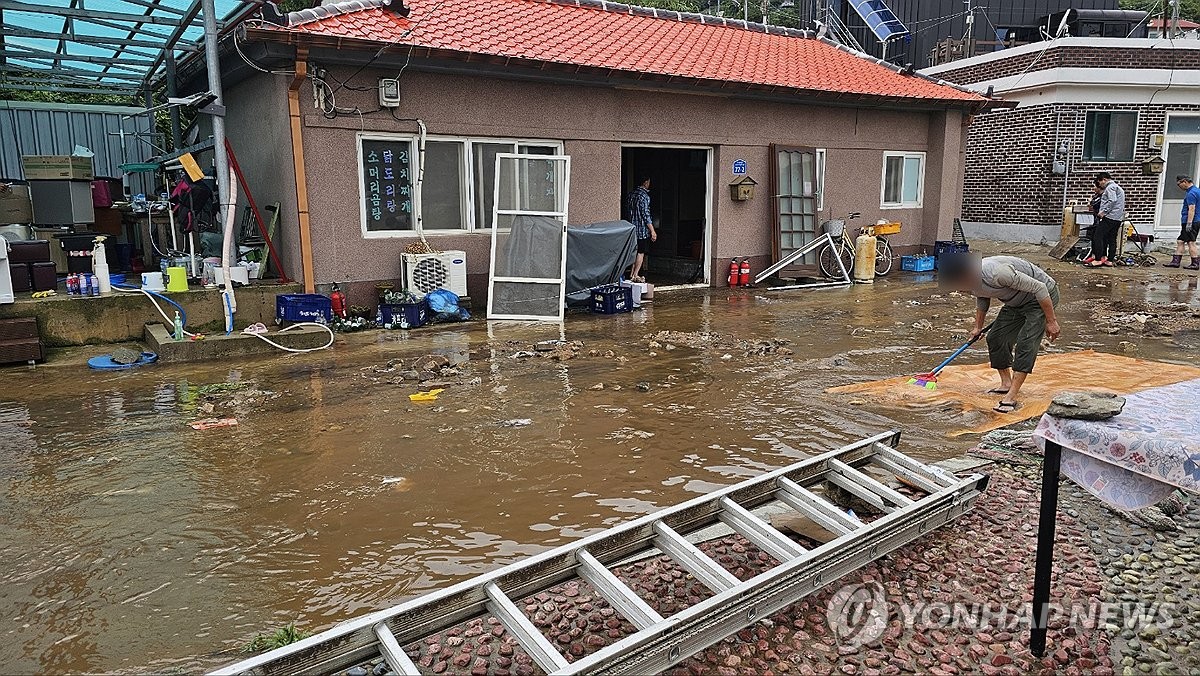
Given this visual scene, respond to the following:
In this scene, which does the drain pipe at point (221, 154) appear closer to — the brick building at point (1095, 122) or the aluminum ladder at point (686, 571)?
the aluminum ladder at point (686, 571)

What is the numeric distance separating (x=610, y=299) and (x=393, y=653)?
814 centimetres

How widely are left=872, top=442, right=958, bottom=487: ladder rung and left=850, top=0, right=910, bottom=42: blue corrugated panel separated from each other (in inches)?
767

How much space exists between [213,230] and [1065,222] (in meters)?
16.2

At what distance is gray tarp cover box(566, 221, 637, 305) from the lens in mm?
10516

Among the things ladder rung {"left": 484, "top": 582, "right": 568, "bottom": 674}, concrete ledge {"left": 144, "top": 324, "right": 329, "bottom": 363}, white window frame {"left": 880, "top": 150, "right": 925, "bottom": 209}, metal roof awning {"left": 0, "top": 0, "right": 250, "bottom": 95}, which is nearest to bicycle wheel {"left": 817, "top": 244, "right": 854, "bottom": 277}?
white window frame {"left": 880, "top": 150, "right": 925, "bottom": 209}

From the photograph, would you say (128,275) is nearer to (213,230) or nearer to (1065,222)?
(213,230)

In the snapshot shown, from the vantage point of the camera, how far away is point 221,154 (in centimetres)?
868

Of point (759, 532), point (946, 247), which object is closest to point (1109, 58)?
point (946, 247)

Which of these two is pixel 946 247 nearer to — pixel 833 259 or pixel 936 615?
pixel 833 259

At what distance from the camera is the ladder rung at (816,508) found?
3.58 metres

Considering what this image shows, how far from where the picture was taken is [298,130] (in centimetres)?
889

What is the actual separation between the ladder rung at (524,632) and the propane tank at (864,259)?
40.4ft

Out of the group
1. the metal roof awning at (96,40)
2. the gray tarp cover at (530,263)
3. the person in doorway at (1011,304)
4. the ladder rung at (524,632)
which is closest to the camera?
the ladder rung at (524,632)

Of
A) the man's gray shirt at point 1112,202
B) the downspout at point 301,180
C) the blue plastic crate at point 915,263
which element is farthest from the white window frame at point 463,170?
the man's gray shirt at point 1112,202
